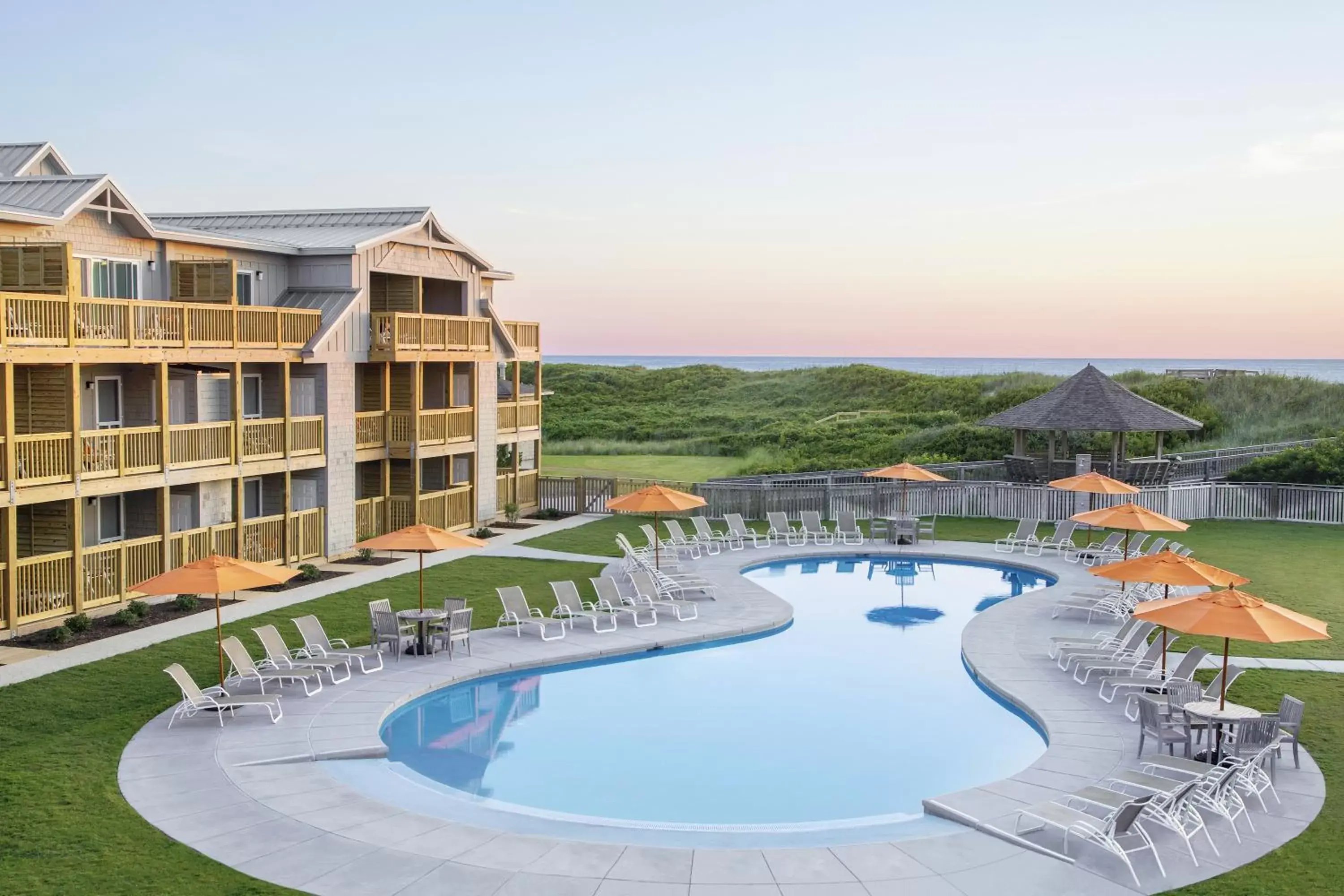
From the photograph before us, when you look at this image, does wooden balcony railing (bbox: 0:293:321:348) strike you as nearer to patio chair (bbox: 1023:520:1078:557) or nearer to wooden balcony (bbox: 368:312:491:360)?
wooden balcony (bbox: 368:312:491:360)

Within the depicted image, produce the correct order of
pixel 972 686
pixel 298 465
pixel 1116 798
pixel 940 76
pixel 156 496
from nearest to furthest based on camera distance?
pixel 1116 798, pixel 972 686, pixel 156 496, pixel 298 465, pixel 940 76

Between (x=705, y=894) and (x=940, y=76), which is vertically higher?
→ (x=940, y=76)

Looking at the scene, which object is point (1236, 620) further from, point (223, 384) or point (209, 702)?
point (223, 384)

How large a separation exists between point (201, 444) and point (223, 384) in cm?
338

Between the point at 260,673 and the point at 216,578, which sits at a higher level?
the point at 216,578

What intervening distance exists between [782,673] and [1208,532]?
19.4 m

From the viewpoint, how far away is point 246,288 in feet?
90.1

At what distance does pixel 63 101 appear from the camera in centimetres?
3628

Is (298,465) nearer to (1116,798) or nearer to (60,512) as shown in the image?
(60,512)

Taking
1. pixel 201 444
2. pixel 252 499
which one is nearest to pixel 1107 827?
pixel 201 444

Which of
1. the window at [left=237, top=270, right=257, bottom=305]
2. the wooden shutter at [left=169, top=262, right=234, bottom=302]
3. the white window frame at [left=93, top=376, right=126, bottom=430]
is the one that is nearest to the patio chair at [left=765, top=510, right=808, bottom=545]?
the window at [left=237, top=270, right=257, bottom=305]

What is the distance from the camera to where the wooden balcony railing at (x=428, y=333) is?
28953mm

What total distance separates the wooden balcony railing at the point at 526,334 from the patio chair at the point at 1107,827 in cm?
2657

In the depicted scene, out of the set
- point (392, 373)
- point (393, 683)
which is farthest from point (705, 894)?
point (392, 373)
